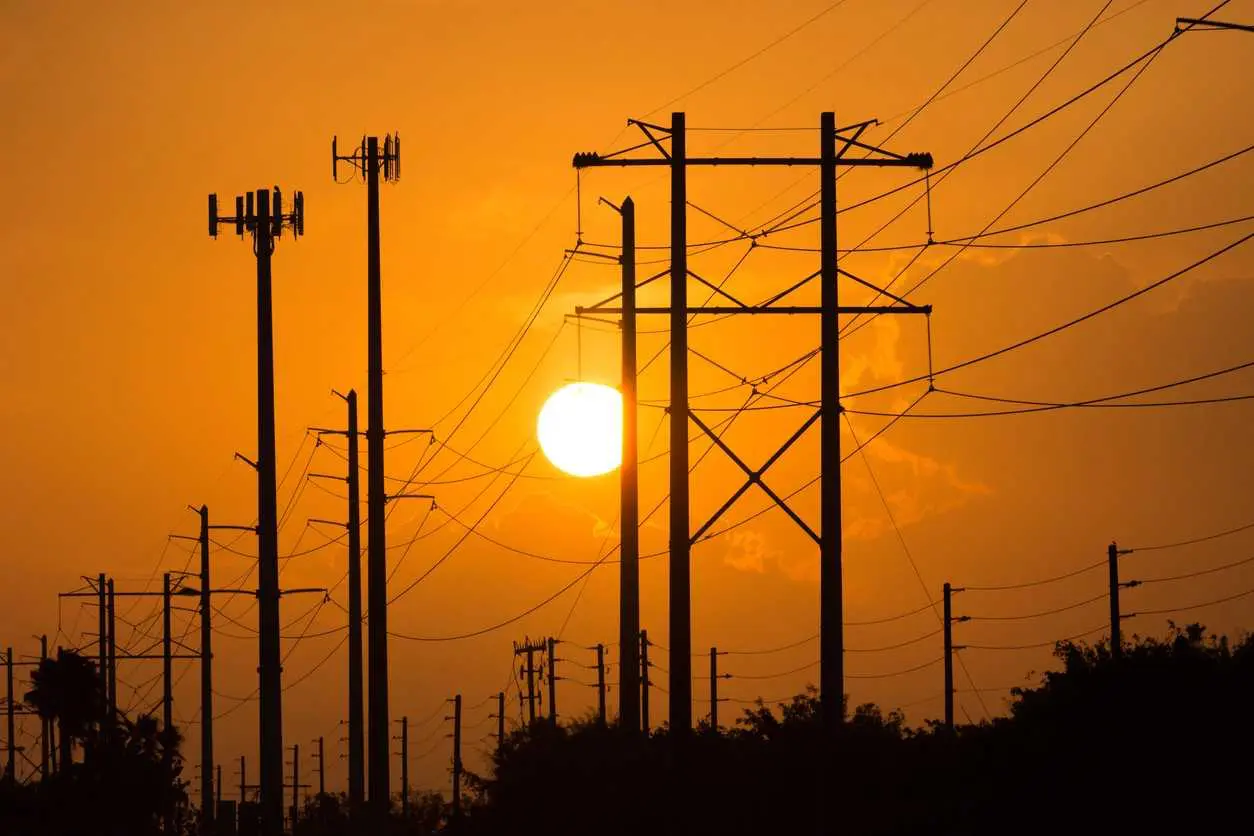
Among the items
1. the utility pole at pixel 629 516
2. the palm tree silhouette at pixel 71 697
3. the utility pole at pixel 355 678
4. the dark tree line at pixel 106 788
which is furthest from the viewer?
the palm tree silhouette at pixel 71 697

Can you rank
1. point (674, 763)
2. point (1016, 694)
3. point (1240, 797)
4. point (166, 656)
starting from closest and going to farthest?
point (1240, 797) < point (1016, 694) < point (674, 763) < point (166, 656)

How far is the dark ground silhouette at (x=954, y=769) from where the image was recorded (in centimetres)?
2773

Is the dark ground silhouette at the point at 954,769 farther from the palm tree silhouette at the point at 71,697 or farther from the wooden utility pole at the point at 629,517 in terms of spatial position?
the palm tree silhouette at the point at 71,697

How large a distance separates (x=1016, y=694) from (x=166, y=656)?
172ft

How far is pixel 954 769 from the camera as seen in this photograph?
32.9 m

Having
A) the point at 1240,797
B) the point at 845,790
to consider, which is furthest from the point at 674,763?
the point at 1240,797

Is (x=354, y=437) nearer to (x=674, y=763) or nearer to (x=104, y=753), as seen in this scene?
(x=104, y=753)

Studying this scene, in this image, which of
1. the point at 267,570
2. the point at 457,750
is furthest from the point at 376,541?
the point at 457,750

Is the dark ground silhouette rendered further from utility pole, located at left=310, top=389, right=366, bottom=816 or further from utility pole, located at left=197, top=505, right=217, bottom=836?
utility pole, located at left=197, top=505, right=217, bottom=836

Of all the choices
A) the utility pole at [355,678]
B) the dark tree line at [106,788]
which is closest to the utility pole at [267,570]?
the utility pole at [355,678]

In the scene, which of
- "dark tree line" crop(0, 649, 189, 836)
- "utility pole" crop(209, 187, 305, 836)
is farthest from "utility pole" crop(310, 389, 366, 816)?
"dark tree line" crop(0, 649, 189, 836)

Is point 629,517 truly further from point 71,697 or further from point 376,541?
point 71,697

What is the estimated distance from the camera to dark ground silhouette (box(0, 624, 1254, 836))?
27734 mm

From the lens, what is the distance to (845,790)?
35.1 metres
